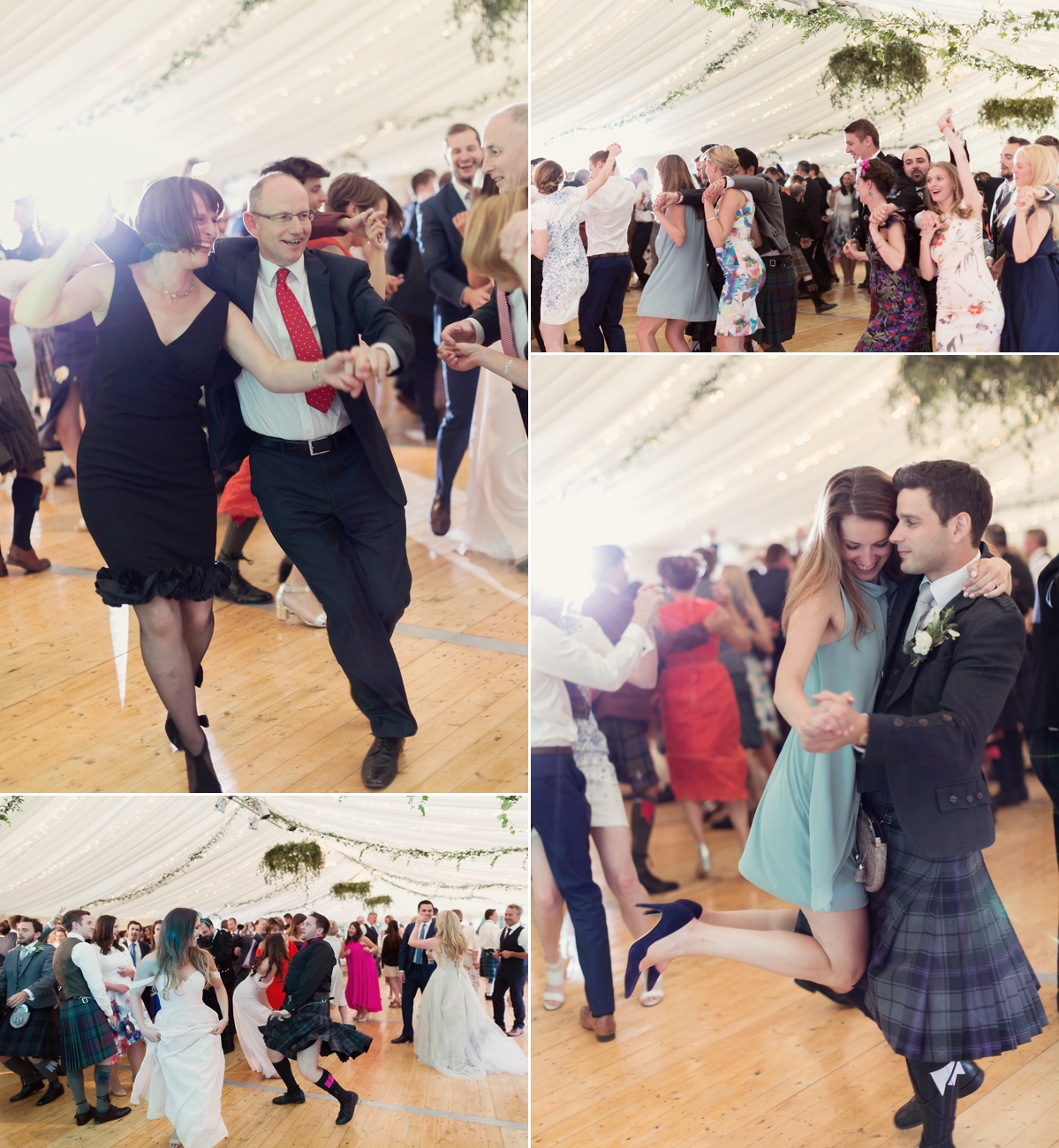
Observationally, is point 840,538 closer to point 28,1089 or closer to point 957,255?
point 957,255

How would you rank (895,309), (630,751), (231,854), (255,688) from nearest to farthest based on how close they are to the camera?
(255,688)
(895,309)
(231,854)
(630,751)

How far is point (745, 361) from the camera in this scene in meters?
3.15

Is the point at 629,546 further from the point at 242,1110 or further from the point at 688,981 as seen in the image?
the point at 242,1110

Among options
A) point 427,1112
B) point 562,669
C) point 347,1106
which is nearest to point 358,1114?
point 347,1106

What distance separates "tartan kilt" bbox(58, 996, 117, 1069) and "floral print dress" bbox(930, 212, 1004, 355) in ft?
10.6

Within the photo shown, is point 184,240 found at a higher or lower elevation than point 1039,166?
higher

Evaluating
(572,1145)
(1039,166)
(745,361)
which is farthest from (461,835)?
(1039,166)

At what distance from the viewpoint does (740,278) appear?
298 centimetres

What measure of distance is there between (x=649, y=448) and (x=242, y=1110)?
235 cm

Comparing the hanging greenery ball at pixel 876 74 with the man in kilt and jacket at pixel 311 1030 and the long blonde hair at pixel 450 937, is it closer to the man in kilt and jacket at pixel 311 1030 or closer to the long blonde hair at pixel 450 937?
the long blonde hair at pixel 450 937

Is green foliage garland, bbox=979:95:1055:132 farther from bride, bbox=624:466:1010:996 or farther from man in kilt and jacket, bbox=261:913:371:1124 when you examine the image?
man in kilt and jacket, bbox=261:913:371:1124

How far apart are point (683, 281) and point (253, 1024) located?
100 inches

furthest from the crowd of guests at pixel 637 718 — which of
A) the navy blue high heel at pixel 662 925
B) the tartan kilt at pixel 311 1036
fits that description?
the tartan kilt at pixel 311 1036

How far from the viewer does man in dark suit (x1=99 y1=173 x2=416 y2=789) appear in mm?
2725
